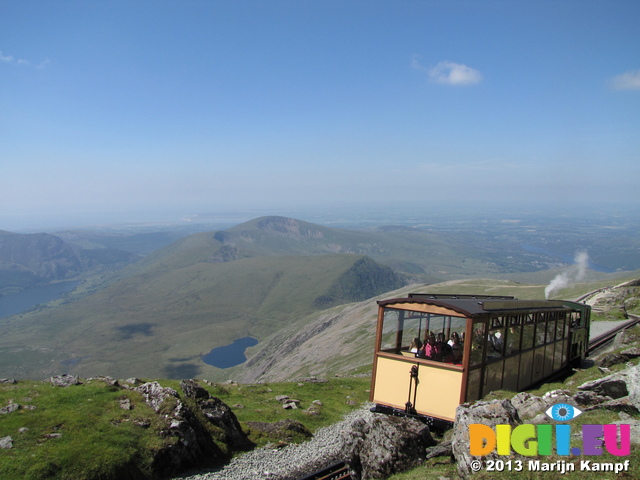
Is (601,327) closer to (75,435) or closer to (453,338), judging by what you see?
(453,338)

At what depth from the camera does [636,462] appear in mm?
10641

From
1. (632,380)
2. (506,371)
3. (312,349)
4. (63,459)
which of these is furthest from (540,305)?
(312,349)

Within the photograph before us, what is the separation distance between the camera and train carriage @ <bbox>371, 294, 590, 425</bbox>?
18219 millimetres

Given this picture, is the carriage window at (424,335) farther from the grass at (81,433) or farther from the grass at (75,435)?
the grass at (75,435)

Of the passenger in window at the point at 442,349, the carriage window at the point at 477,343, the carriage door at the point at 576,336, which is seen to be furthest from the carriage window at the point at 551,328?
the passenger in window at the point at 442,349

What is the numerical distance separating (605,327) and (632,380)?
42759 millimetres

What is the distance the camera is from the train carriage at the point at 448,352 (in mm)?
18219

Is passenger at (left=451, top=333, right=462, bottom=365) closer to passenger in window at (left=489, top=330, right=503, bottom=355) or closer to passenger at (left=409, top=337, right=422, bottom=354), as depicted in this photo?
passenger in window at (left=489, top=330, right=503, bottom=355)

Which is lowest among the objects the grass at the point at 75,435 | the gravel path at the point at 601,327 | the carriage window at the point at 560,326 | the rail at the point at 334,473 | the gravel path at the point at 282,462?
the gravel path at the point at 601,327

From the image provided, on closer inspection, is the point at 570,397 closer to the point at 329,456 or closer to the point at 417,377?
the point at 417,377

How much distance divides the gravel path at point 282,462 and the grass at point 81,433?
1.19m

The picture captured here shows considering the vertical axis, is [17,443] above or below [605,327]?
above

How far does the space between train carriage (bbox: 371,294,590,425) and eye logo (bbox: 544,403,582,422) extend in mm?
3170

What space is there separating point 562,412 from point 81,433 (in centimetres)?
1838
